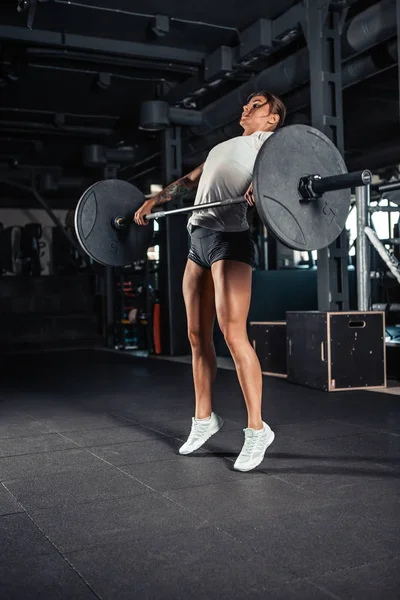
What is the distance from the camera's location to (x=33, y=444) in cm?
289

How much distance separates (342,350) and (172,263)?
3.33 metres

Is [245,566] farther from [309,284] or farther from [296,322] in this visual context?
[309,284]

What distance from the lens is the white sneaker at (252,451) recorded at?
2.34 metres

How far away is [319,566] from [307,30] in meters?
4.34

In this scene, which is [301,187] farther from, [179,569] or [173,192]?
[179,569]

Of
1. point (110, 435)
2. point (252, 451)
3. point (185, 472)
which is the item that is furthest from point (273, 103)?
point (110, 435)

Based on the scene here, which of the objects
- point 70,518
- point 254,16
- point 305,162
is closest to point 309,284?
point 254,16

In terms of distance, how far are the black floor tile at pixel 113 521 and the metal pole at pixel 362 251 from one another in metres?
3.11

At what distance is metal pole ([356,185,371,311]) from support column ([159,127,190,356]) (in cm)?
283

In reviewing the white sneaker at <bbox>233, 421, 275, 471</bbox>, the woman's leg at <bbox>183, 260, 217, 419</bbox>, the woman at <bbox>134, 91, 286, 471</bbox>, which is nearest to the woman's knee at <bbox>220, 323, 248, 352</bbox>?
the woman at <bbox>134, 91, 286, 471</bbox>

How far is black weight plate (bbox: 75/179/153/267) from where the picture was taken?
2.94 meters

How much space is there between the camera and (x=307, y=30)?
4914mm

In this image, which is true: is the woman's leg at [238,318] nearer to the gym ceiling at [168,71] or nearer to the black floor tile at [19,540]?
the black floor tile at [19,540]

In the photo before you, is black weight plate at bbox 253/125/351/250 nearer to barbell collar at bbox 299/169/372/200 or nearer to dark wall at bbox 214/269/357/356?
barbell collar at bbox 299/169/372/200
